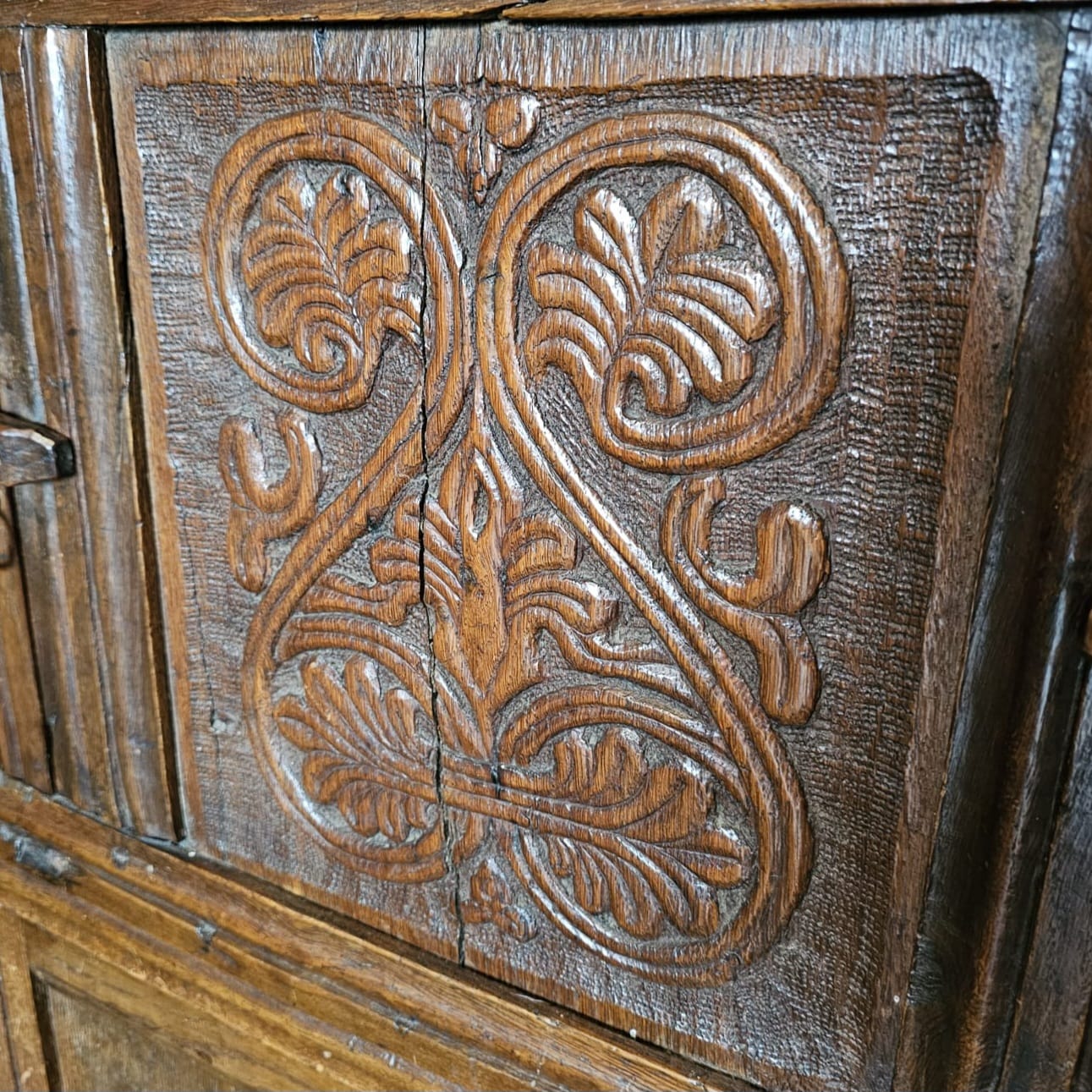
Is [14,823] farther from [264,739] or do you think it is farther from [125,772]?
[264,739]

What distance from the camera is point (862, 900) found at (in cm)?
56

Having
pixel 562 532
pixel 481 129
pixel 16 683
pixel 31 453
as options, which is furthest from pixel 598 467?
pixel 16 683

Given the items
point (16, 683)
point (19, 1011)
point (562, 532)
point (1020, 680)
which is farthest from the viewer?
point (19, 1011)

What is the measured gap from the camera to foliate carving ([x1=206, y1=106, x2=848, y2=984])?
0.52 meters

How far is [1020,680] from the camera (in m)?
0.49

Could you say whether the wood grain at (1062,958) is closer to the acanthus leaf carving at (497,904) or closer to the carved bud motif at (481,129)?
the acanthus leaf carving at (497,904)

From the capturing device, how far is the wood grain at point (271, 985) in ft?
2.20

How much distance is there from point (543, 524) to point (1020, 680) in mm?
278

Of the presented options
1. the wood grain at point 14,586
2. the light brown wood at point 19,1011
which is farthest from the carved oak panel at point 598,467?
the light brown wood at point 19,1011

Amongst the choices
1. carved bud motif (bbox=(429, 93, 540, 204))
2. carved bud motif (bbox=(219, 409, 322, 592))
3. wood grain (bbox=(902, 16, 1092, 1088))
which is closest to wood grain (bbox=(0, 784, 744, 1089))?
wood grain (bbox=(902, 16, 1092, 1088))

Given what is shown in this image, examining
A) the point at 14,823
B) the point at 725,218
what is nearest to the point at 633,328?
the point at 725,218

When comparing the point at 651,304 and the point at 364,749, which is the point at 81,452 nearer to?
the point at 364,749

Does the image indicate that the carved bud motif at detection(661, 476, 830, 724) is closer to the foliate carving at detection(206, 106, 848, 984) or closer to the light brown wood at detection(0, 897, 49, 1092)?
the foliate carving at detection(206, 106, 848, 984)

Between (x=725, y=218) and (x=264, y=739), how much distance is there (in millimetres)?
509
